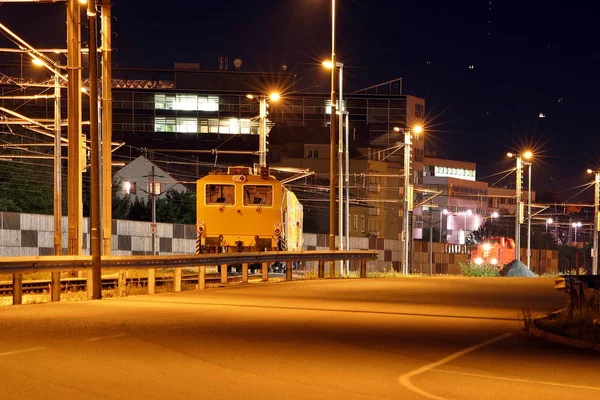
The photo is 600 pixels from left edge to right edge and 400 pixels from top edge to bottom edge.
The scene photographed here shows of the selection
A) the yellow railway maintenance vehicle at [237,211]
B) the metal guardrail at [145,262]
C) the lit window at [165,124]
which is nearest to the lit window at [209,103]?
the lit window at [165,124]

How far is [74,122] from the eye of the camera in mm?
27969

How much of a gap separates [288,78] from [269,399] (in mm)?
117185

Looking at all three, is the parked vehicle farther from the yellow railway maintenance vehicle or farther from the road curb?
the road curb

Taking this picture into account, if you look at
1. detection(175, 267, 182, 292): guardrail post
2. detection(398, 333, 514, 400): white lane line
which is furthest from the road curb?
detection(175, 267, 182, 292): guardrail post

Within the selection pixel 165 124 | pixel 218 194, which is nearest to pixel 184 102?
pixel 165 124

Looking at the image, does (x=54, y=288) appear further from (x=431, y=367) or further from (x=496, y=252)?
(x=496, y=252)

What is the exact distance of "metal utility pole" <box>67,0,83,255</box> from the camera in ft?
91.8

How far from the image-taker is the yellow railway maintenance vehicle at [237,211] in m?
40.2

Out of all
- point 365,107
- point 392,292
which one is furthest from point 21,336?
point 365,107

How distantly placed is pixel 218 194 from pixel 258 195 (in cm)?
150

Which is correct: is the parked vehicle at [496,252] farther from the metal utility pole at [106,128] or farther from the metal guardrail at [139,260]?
the metal utility pole at [106,128]

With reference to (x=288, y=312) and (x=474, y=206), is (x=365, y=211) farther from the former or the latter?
Result: (x=288, y=312)

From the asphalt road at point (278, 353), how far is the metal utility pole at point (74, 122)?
25.4ft

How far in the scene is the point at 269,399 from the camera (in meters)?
8.90
